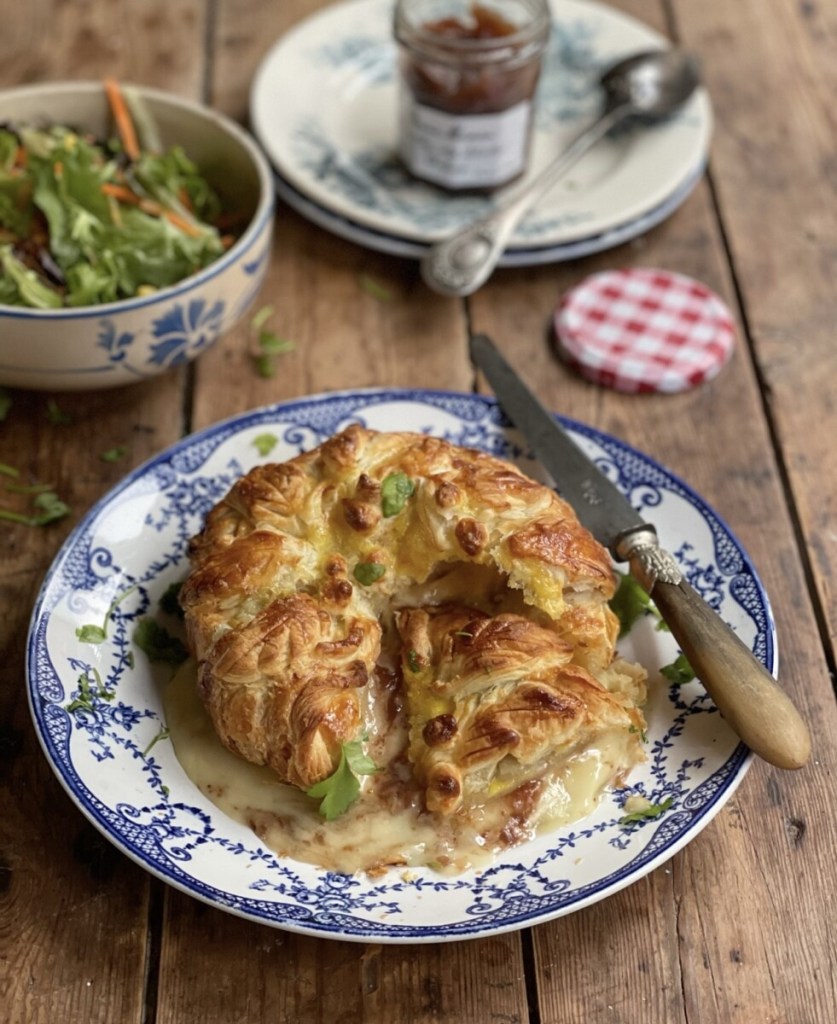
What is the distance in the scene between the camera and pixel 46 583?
2.88 meters

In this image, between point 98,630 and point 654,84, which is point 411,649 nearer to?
point 98,630

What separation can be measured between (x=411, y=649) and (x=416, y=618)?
9 cm

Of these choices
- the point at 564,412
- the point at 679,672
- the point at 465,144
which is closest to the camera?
the point at 679,672

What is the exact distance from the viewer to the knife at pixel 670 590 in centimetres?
253

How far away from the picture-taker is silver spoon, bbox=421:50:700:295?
405 cm

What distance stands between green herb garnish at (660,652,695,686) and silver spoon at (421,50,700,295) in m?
1.63

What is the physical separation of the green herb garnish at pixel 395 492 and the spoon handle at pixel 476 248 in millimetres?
1365

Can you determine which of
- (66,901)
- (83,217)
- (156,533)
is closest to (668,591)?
(156,533)

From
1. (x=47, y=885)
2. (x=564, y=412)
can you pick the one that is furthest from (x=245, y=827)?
(x=564, y=412)

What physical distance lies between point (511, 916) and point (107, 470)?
1.86 metres

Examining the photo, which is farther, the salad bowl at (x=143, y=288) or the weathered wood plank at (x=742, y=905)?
the salad bowl at (x=143, y=288)

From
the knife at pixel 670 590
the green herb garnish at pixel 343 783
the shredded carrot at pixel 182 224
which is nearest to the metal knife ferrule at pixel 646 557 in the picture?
the knife at pixel 670 590

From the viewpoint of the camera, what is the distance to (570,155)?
14.4 ft

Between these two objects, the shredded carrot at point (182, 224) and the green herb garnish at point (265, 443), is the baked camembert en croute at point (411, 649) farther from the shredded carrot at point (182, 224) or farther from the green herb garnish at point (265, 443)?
the shredded carrot at point (182, 224)
